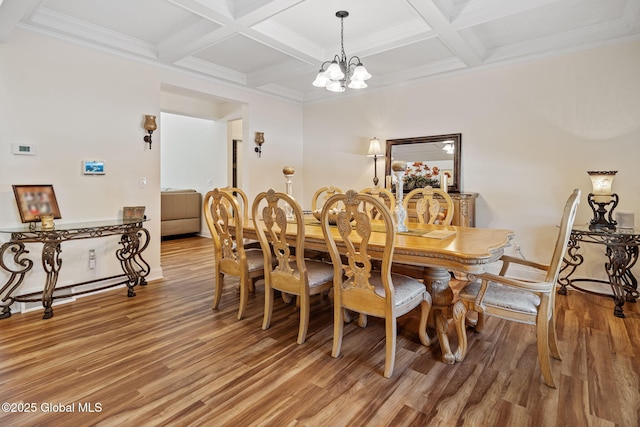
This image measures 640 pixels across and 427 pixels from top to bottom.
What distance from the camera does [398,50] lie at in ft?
12.3

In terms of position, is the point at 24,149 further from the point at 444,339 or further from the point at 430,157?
the point at 430,157

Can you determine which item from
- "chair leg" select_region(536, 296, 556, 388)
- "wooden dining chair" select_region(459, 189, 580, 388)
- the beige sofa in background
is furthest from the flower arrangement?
the beige sofa in background

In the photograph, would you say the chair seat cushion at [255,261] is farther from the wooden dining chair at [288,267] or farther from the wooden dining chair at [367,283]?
the wooden dining chair at [367,283]

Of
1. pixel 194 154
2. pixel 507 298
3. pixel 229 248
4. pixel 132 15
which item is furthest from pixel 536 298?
pixel 194 154

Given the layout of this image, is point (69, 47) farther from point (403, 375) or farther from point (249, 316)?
point (403, 375)

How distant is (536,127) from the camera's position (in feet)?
12.1

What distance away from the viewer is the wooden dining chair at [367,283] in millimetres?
1861

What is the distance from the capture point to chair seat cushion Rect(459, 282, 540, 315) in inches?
73.7

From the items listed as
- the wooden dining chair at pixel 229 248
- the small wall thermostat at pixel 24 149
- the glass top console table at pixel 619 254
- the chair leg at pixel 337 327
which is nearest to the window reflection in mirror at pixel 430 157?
the glass top console table at pixel 619 254

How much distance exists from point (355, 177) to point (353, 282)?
327 cm

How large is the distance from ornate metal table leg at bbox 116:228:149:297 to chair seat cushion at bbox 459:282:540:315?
119 inches

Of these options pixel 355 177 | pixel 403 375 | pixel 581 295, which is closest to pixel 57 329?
pixel 403 375

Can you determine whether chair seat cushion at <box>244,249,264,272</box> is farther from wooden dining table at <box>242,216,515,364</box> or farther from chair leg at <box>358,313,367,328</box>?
chair leg at <box>358,313,367,328</box>

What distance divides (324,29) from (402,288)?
2.63 m
